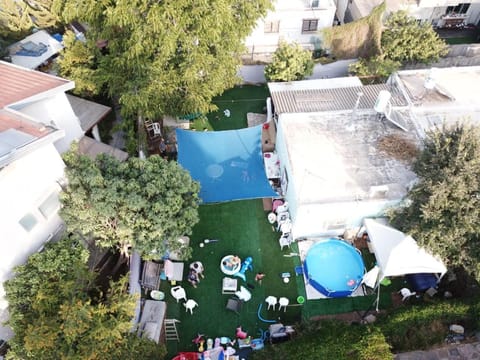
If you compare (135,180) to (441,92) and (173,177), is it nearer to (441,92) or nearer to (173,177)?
(173,177)

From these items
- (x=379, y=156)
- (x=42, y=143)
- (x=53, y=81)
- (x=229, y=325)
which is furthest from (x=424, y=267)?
(x=53, y=81)

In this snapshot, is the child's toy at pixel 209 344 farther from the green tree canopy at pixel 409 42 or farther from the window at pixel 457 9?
the window at pixel 457 9

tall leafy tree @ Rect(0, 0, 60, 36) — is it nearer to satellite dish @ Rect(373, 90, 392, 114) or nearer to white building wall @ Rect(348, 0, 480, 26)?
satellite dish @ Rect(373, 90, 392, 114)

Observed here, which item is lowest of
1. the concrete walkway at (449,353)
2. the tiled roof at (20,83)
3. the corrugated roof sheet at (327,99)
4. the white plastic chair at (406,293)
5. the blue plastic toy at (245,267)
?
the white plastic chair at (406,293)

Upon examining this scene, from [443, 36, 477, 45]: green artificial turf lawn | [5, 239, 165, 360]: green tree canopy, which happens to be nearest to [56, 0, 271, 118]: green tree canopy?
[5, 239, 165, 360]: green tree canopy

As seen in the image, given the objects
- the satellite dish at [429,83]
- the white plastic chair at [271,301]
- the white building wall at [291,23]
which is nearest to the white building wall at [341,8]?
the white building wall at [291,23]

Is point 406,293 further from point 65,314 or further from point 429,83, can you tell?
point 65,314
